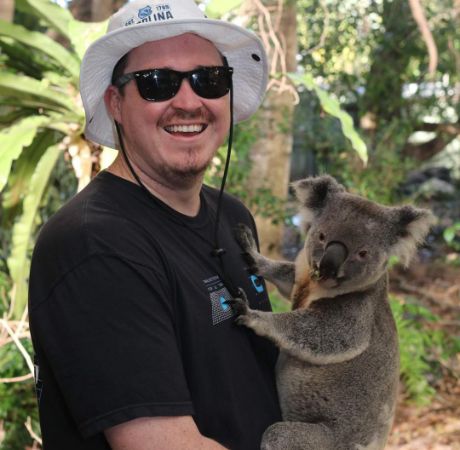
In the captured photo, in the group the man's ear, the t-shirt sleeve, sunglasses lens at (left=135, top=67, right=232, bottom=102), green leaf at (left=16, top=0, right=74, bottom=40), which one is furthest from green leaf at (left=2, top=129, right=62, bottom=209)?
the t-shirt sleeve

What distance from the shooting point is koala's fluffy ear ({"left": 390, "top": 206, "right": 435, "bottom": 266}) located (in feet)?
7.36

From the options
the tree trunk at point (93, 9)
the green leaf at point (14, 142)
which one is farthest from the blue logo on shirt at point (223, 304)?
the tree trunk at point (93, 9)

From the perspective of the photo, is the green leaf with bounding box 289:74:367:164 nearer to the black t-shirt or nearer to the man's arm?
the black t-shirt

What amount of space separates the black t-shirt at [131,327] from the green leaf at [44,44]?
1.89m

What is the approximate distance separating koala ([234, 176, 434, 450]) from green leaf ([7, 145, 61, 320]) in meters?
1.60

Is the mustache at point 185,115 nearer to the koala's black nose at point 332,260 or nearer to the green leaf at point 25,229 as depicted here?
the koala's black nose at point 332,260

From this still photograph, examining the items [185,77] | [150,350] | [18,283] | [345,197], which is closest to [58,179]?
[18,283]

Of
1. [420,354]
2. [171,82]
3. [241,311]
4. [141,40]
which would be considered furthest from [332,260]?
[420,354]

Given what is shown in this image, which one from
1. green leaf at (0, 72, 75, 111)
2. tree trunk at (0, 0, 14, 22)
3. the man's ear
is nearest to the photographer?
the man's ear

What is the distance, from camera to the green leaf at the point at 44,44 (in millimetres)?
3328

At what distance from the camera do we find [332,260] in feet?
6.74

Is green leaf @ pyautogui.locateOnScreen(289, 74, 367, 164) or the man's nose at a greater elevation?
the man's nose

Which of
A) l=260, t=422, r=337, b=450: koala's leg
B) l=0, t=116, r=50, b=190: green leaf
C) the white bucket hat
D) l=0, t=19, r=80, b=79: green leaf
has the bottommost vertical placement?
l=260, t=422, r=337, b=450: koala's leg

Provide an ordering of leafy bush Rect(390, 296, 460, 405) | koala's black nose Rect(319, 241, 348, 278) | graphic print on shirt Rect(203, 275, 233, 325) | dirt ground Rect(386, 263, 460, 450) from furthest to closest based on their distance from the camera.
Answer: leafy bush Rect(390, 296, 460, 405), dirt ground Rect(386, 263, 460, 450), koala's black nose Rect(319, 241, 348, 278), graphic print on shirt Rect(203, 275, 233, 325)
